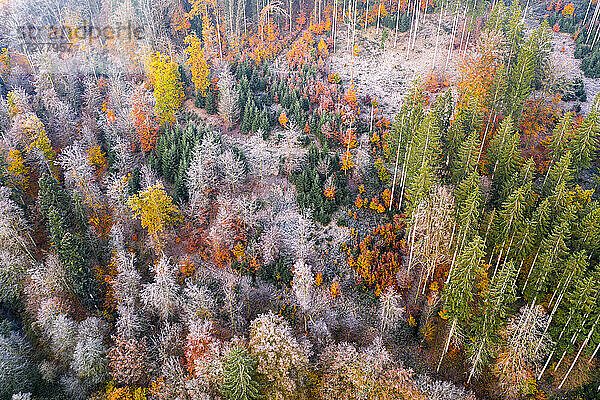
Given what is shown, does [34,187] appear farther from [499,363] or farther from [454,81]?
[454,81]

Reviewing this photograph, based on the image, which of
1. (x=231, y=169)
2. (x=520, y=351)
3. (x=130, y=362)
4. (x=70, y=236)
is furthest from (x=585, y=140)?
(x=70, y=236)

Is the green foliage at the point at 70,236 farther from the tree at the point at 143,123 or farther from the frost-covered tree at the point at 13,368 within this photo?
the tree at the point at 143,123

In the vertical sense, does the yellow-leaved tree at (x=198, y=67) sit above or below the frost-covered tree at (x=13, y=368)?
above

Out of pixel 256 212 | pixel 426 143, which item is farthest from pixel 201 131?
pixel 426 143

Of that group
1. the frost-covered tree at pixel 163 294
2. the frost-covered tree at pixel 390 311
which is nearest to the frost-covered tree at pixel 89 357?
the frost-covered tree at pixel 163 294

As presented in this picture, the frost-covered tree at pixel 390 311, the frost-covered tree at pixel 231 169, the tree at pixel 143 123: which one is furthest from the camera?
the tree at pixel 143 123

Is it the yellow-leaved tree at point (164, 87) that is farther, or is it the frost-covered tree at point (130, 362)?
the yellow-leaved tree at point (164, 87)
